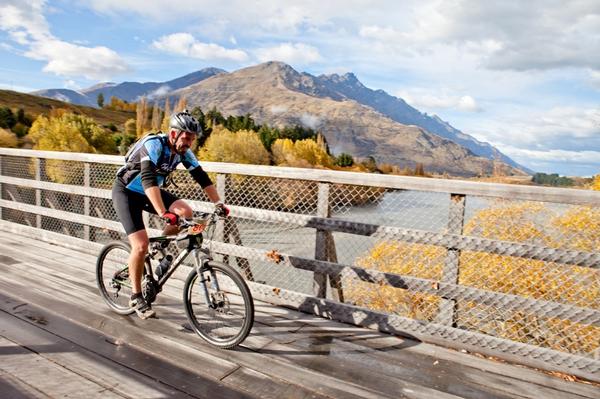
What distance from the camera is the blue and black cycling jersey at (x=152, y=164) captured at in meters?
3.95

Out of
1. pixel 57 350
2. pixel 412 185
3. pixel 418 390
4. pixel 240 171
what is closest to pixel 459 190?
pixel 412 185

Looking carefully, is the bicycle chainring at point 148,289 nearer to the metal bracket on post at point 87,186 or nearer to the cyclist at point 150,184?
the cyclist at point 150,184

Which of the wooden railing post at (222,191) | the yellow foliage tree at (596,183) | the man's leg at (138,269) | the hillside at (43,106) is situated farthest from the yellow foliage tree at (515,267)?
the hillside at (43,106)

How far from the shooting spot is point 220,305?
4.11m

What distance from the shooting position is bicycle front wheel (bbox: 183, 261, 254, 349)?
388 centimetres

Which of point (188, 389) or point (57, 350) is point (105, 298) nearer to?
point (57, 350)

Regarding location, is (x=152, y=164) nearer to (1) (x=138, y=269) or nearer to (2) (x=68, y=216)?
(1) (x=138, y=269)

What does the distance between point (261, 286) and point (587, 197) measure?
3713 millimetres

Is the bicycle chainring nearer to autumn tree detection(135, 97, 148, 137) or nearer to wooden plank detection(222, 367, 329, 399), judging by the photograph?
wooden plank detection(222, 367, 329, 399)

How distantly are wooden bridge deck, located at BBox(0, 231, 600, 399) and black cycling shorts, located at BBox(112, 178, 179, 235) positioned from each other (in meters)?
1.09

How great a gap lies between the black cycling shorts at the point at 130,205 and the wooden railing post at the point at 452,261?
119 inches

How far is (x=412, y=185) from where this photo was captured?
14.3 feet

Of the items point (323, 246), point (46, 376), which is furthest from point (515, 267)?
point (46, 376)

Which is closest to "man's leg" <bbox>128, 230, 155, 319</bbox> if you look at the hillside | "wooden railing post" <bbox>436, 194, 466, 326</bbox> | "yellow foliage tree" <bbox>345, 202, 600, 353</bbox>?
"wooden railing post" <bbox>436, 194, 466, 326</bbox>
